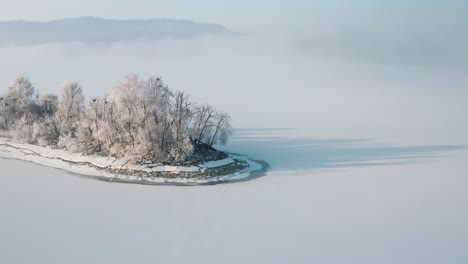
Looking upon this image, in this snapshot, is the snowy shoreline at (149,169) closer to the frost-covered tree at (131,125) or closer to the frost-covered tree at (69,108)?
the frost-covered tree at (131,125)

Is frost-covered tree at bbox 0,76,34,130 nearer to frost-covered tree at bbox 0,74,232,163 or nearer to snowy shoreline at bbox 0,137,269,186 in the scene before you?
frost-covered tree at bbox 0,74,232,163

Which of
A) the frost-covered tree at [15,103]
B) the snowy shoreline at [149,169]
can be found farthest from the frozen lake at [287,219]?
the frost-covered tree at [15,103]

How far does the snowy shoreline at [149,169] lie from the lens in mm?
48406

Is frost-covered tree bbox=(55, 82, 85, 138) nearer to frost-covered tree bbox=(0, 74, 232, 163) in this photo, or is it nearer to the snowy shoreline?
frost-covered tree bbox=(0, 74, 232, 163)

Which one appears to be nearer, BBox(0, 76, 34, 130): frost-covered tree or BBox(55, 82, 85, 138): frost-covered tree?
BBox(55, 82, 85, 138): frost-covered tree

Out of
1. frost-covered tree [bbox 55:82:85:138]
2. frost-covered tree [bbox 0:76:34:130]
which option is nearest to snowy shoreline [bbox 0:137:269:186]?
frost-covered tree [bbox 55:82:85:138]

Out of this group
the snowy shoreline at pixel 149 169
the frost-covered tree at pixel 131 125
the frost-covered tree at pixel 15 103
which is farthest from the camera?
the frost-covered tree at pixel 15 103

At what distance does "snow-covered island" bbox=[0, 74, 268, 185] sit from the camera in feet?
166

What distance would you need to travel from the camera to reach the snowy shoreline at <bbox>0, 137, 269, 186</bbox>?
159 feet

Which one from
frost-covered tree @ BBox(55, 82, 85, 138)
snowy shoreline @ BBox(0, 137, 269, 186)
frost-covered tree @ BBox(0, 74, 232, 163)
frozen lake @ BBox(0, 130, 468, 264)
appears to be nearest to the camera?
frozen lake @ BBox(0, 130, 468, 264)

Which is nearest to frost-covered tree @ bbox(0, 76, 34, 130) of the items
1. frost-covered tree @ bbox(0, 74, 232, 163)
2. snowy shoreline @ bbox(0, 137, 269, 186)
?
frost-covered tree @ bbox(0, 74, 232, 163)

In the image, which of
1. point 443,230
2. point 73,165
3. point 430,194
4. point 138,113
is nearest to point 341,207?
point 443,230

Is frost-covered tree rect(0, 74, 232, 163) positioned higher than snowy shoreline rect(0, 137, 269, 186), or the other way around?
frost-covered tree rect(0, 74, 232, 163)

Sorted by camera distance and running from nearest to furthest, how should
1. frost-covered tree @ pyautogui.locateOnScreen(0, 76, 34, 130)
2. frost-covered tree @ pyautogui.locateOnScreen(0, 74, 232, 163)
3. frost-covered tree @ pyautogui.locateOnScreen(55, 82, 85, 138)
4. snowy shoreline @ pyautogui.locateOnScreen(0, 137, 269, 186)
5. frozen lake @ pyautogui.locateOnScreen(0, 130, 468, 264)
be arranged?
frozen lake @ pyautogui.locateOnScreen(0, 130, 468, 264)
snowy shoreline @ pyautogui.locateOnScreen(0, 137, 269, 186)
frost-covered tree @ pyautogui.locateOnScreen(0, 74, 232, 163)
frost-covered tree @ pyautogui.locateOnScreen(55, 82, 85, 138)
frost-covered tree @ pyautogui.locateOnScreen(0, 76, 34, 130)
